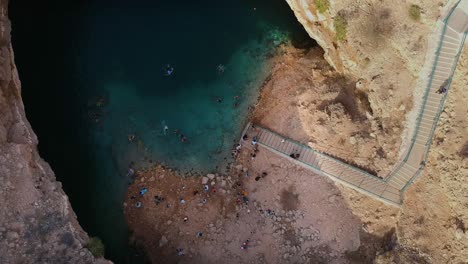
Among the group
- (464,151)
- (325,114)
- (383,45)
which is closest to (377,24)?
(383,45)

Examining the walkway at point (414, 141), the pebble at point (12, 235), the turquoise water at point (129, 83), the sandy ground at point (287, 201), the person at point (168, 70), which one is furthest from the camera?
the person at point (168, 70)

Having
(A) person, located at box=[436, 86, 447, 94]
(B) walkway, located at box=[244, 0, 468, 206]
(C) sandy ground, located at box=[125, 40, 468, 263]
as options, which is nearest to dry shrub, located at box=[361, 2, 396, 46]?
(B) walkway, located at box=[244, 0, 468, 206]

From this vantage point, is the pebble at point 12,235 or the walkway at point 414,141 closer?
the pebble at point 12,235

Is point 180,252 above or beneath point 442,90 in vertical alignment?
beneath

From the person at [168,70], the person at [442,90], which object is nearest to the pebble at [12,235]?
the person at [168,70]

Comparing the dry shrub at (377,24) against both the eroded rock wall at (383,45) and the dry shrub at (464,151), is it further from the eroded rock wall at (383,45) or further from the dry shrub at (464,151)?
the dry shrub at (464,151)

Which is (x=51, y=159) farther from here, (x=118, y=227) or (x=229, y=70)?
(x=229, y=70)

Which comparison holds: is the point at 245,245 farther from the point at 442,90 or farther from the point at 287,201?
the point at 442,90
